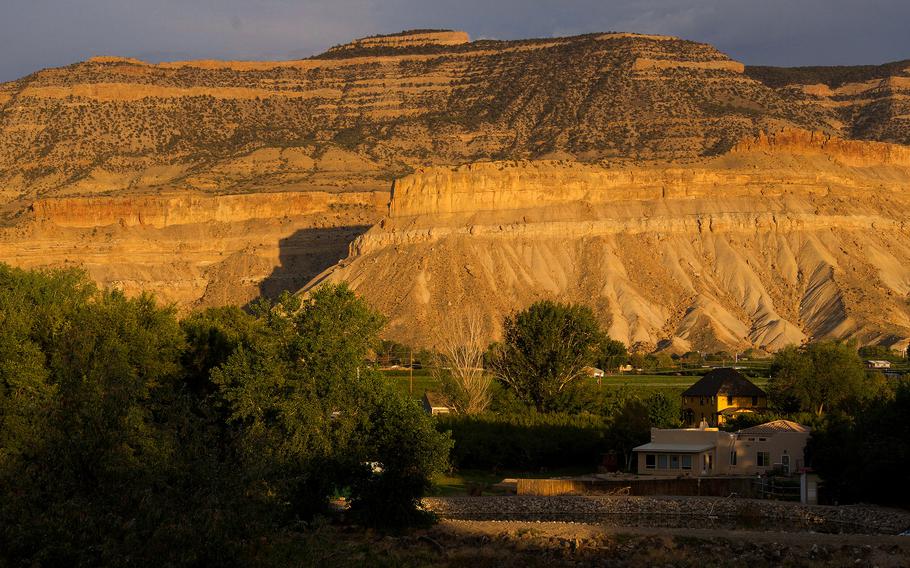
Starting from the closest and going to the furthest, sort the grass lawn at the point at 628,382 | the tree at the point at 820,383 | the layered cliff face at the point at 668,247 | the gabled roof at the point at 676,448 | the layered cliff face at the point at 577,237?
the gabled roof at the point at 676,448 → the tree at the point at 820,383 → the grass lawn at the point at 628,382 → the layered cliff face at the point at 668,247 → the layered cliff face at the point at 577,237

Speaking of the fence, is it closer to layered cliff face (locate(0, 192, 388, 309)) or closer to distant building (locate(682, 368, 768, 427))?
distant building (locate(682, 368, 768, 427))

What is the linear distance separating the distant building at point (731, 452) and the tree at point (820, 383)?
1339 centimetres

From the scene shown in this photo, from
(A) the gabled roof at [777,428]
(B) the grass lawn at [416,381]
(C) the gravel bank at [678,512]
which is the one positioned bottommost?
(C) the gravel bank at [678,512]

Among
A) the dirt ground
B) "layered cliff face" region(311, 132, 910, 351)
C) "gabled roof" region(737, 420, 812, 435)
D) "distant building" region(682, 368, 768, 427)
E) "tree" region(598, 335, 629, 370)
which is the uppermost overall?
"layered cliff face" region(311, 132, 910, 351)

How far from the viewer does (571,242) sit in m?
134

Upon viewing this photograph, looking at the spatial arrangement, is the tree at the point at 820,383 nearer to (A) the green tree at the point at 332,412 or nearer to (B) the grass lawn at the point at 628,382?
(B) the grass lawn at the point at 628,382

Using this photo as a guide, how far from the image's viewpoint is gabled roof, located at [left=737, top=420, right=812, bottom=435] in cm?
5856

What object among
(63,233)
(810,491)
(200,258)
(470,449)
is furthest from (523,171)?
(810,491)

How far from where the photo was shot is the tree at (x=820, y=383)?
239 ft

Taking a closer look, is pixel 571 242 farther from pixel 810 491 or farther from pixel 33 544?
pixel 33 544

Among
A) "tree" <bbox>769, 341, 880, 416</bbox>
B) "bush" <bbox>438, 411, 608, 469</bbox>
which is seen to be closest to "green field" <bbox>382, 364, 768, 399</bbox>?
"tree" <bbox>769, 341, 880, 416</bbox>

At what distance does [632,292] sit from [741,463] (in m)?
67.6

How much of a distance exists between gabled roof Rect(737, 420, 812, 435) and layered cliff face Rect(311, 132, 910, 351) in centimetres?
5477

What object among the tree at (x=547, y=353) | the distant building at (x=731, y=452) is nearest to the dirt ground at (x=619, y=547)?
the distant building at (x=731, y=452)
